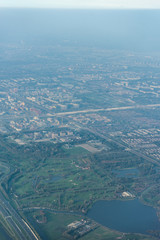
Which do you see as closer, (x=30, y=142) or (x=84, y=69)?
(x=30, y=142)

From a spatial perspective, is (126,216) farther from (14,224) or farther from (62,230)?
(14,224)

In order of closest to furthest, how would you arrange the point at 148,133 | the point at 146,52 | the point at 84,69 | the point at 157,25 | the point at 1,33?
1. the point at 148,133
2. the point at 84,69
3. the point at 146,52
4. the point at 1,33
5. the point at 157,25

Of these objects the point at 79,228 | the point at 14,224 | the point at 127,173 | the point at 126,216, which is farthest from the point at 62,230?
the point at 127,173

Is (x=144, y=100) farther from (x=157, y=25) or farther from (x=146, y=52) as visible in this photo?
(x=157, y=25)

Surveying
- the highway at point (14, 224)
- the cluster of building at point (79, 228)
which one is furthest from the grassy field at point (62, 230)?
the highway at point (14, 224)

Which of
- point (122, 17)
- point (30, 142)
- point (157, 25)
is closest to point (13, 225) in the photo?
point (30, 142)

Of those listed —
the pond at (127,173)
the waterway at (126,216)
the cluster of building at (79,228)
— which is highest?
the cluster of building at (79,228)

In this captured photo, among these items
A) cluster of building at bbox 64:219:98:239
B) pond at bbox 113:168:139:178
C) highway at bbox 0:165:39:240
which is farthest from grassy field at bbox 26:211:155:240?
pond at bbox 113:168:139:178

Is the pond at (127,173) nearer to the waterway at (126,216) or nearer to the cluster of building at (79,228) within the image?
the waterway at (126,216)

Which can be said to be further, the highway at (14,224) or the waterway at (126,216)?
the waterway at (126,216)
